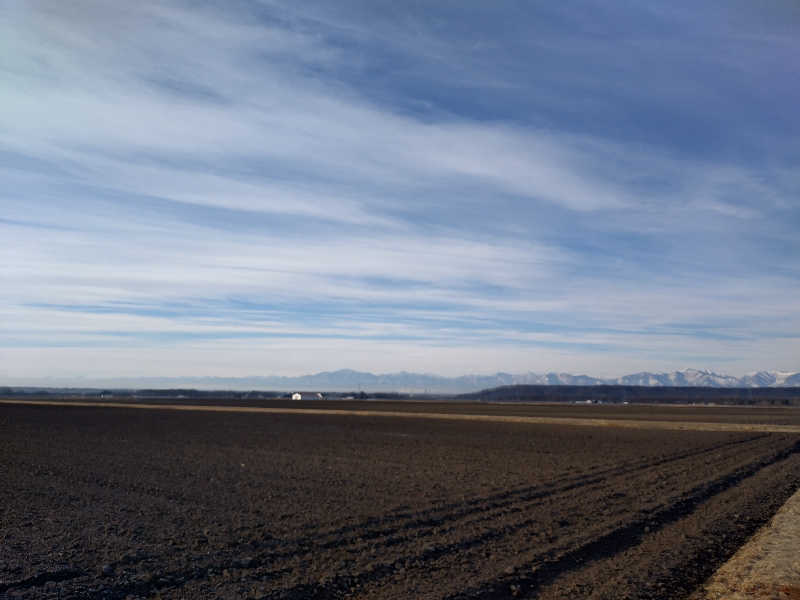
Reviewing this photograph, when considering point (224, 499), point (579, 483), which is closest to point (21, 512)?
point (224, 499)

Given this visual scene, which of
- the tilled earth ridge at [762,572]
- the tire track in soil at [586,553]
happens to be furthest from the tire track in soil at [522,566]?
the tilled earth ridge at [762,572]

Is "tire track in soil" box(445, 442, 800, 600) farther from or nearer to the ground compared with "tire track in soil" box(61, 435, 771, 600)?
nearer to the ground

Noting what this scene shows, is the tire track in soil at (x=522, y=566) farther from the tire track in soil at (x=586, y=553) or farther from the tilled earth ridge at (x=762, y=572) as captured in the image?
the tilled earth ridge at (x=762, y=572)

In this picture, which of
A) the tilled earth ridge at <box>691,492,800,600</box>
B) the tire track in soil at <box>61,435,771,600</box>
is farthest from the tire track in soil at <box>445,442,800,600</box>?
the tilled earth ridge at <box>691,492,800,600</box>

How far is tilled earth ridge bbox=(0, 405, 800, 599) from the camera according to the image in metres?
9.92

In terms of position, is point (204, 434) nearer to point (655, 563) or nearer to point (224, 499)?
point (224, 499)

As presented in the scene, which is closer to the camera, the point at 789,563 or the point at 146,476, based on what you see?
the point at 789,563

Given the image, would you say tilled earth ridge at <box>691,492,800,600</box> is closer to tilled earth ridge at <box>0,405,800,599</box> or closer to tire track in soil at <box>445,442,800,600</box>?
tilled earth ridge at <box>0,405,800,599</box>

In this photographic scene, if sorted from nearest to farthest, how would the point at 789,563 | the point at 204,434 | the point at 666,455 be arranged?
the point at 789,563
the point at 666,455
the point at 204,434

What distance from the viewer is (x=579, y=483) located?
2009 centimetres

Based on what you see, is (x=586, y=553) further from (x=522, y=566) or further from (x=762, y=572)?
(x=762, y=572)

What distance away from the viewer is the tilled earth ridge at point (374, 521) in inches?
391

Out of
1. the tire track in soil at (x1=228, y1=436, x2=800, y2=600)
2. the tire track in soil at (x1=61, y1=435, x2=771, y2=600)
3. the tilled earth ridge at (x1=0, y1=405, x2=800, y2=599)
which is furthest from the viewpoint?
the tilled earth ridge at (x1=0, y1=405, x2=800, y2=599)

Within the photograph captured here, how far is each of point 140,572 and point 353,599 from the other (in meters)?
3.38
